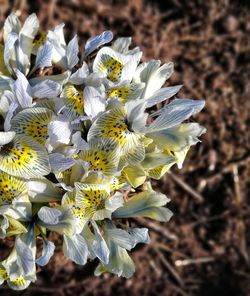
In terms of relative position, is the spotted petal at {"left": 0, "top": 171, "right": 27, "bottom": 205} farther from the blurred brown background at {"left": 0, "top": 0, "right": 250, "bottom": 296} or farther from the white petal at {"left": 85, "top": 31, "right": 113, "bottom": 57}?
the blurred brown background at {"left": 0, "top": 0, "right": 250, "bottom": 296}

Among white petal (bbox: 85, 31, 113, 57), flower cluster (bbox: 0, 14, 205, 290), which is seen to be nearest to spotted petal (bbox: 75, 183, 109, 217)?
flower cluster (bbox: 0, 14, 205, 290)

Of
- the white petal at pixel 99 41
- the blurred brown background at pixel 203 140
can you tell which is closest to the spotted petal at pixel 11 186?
the white petal at pixel 99 41

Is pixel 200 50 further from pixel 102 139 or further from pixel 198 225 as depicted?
pixel 102 139

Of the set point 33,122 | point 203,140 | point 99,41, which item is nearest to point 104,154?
point 33,122

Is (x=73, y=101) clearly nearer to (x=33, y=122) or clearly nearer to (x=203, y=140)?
(x=33, y=122)

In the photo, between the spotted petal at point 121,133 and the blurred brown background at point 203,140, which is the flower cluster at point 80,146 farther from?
the blurred brown background at point 203,140
